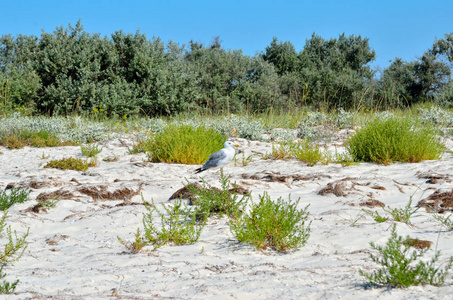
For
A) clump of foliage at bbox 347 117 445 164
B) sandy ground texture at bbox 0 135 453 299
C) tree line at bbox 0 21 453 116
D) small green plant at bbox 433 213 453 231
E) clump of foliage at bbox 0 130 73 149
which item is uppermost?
tree line at bbox 0 21 453 116

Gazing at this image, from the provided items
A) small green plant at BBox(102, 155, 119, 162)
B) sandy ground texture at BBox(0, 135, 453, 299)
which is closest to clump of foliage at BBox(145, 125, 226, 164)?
small green plant at BBox(102, 155, 119, 162)

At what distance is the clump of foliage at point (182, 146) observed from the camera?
25.3ft

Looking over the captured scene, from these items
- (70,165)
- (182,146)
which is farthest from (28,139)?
(182,146)

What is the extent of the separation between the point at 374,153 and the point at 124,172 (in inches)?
162

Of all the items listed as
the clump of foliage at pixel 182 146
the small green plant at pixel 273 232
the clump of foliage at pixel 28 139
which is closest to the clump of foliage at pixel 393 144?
the clump of foliage at pixel 182 146

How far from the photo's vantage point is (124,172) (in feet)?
23.0

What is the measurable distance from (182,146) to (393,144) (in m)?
3.54

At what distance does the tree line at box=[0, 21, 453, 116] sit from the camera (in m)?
15.8

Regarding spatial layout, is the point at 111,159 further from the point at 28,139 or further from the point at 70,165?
the point at 28,139

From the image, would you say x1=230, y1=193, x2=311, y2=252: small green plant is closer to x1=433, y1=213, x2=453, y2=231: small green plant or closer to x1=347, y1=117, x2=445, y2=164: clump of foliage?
x1=433, y1=213, x2=453, y2=231: small green plant

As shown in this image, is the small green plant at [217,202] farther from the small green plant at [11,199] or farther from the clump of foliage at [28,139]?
the clump of foliage at [28,139]

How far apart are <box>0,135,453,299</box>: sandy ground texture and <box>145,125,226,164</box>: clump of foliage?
61.6 inches

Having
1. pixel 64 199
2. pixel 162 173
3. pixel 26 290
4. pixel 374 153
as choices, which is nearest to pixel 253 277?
pixel 26 290

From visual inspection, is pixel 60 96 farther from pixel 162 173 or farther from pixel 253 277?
pixel 253 277
